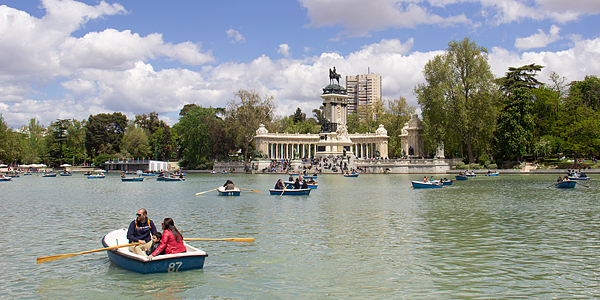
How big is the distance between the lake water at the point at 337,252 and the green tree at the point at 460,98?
39152mm

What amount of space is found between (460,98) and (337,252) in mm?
55152

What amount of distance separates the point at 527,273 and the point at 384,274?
12.1 feet

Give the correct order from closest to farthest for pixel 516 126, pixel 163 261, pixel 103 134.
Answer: pixel 163 261 → pixel 516 126 → pixel 103 134

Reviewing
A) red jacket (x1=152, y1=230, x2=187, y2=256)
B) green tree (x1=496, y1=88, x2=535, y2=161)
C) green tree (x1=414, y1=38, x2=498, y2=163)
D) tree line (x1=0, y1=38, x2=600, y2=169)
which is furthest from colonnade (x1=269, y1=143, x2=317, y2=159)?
red jacket (x1=152, y1=230, x2=187, y2=256)

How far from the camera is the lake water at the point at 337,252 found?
10.8 meters

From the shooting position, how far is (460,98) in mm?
64250

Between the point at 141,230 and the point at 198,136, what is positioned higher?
the point at 198,136

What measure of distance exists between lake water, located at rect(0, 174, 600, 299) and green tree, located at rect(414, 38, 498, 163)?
1541 inches

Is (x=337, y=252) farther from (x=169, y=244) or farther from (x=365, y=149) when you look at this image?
(x=365, y=149)

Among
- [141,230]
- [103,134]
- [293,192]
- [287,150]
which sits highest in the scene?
[103,134]

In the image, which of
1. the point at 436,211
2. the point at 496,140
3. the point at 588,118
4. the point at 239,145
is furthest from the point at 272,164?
the point at 436,211

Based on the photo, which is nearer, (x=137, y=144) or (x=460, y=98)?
(x=460, y=98)

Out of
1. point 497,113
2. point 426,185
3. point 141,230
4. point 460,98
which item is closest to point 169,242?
point 141,230

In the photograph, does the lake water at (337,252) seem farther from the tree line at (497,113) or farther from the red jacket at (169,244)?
the tree line at (497,113)
